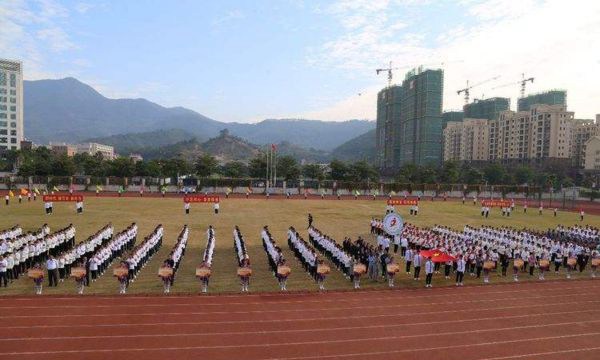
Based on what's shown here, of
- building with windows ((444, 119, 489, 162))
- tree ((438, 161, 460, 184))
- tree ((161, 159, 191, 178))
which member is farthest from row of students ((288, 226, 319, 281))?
building with windows ((444, 119, 489, 162))

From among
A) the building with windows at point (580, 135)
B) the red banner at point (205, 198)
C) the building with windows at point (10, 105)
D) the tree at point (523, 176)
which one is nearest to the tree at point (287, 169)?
the red banner at point (205, 198)

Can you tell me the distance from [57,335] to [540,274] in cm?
1854

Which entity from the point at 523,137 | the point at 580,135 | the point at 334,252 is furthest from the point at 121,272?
the point at 580,135

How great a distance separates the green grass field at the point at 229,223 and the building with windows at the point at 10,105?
111799 mm

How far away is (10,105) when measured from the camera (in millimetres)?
134625

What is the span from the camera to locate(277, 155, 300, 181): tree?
7169cm

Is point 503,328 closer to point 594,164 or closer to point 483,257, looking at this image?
point 483,257

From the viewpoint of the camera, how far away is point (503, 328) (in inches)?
515

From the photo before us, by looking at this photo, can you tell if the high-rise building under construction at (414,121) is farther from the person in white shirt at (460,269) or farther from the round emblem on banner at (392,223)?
the person in white shirt at (460,269)

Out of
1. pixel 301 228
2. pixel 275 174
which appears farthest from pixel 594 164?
pixel 301 228

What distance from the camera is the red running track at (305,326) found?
36.3ft

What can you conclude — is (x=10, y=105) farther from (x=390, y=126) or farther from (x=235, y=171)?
(x=390, y=126)

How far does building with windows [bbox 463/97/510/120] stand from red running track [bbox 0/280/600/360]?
474 ft

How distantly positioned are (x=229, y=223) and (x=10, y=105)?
132273 mm
